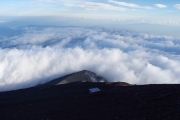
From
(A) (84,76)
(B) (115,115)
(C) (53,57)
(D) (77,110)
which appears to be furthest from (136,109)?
(C) (53,57)

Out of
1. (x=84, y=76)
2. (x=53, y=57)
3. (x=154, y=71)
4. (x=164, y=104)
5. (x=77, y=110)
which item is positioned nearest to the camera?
(x=164, y=104)

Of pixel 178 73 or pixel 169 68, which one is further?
pixel 169 68

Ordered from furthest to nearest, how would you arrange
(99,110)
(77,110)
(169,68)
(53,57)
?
(53,57), (169,68), (77,110), (99,110)

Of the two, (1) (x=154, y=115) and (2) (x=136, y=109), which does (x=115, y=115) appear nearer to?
(2) (x=136, y=109)

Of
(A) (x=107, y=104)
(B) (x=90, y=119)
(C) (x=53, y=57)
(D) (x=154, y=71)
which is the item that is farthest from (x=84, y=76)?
(C) (x=53, y=57)

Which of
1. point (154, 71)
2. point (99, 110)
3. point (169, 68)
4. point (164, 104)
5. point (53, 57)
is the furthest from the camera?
point (53, 57)

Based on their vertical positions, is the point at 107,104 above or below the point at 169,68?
above

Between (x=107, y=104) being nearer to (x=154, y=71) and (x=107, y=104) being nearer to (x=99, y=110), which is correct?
(x=99, y=110)

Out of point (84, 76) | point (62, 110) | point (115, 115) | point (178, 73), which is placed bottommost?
point (178, 73)

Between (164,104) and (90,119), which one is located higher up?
(164,104)
